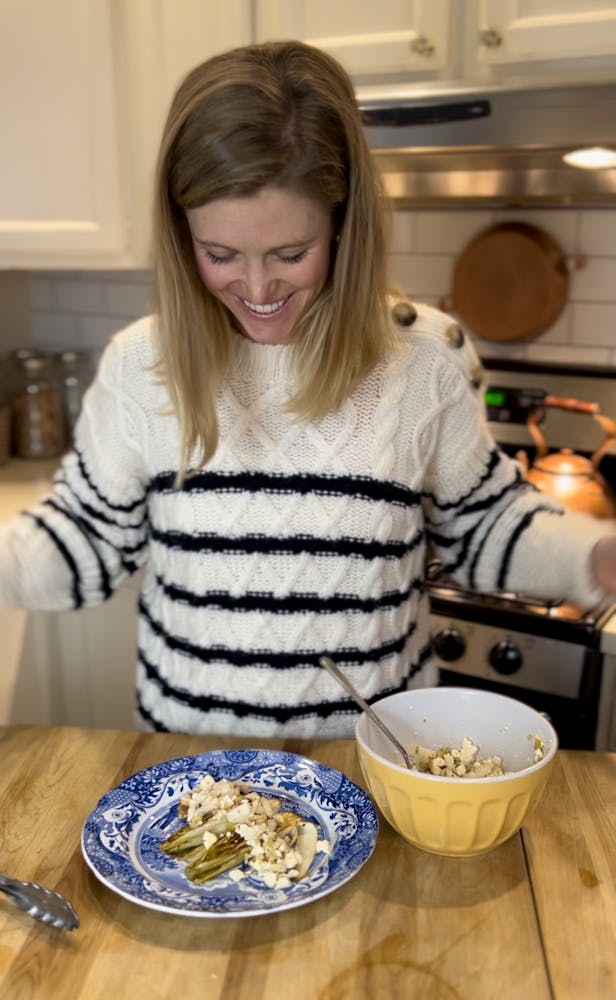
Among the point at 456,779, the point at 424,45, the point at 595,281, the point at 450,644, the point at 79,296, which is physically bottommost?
the point at 450,644

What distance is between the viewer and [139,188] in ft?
6.19

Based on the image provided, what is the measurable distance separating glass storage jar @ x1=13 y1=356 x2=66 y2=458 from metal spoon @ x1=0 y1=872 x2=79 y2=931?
163 centimetres

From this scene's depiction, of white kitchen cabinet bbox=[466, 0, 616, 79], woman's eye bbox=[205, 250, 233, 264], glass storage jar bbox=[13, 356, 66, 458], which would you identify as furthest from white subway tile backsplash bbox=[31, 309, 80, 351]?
woman's eye bbox=[205, 250, 233, 264]

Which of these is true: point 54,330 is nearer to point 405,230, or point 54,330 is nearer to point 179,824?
point 405,230

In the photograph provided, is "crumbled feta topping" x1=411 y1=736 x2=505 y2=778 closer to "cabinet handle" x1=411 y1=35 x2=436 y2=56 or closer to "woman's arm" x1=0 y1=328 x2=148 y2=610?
"woman's arm" x1=0 y1=328 x2=148 y2=610

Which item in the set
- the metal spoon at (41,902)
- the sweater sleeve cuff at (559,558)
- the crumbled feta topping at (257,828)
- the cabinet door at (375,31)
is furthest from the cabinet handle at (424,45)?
the metal spoon at (41,902)

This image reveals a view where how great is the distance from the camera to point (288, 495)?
3.72ft

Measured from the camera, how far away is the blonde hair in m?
0.95

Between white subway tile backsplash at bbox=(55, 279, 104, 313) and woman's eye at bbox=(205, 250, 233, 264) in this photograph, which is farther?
white subway tile backsplash at bbox=(55, 279, 104, 313)

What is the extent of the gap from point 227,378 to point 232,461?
101 millimetres

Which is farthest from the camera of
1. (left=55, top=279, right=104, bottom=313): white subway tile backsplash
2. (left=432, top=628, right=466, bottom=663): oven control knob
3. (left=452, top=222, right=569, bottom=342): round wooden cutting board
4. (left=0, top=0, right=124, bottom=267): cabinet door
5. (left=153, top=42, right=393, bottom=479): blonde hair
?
(left=55, top=279, right=104, bottom=313): white subway tile backsplash

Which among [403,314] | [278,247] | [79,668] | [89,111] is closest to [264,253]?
[278,247]

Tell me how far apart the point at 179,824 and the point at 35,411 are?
1.60 meters

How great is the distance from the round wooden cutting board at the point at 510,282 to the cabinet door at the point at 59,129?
70 centimetres
